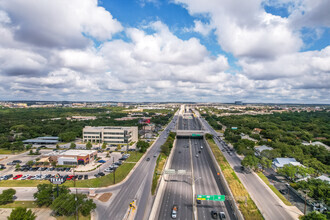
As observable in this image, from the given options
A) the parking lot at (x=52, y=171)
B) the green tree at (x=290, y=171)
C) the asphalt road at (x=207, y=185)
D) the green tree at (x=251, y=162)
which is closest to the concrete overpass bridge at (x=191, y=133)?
the asphalt road at (x=207, y=185)

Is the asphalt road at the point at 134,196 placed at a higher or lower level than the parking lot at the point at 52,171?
higher

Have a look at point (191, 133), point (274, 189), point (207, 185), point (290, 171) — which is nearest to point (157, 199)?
point (207, 185)

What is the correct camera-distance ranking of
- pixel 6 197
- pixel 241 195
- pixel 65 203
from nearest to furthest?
1. pixel 65 203
2. pixel 6 197
3. pixel 241 195

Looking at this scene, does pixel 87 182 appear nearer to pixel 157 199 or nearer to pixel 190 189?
pixel 157 199

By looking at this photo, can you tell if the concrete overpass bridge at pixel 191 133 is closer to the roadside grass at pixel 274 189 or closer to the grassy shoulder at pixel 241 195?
the grassy shoulder at pixel 241 195

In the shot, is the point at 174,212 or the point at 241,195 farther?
the point at 241,195

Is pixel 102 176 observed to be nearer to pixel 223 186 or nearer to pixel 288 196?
pixel 223 186

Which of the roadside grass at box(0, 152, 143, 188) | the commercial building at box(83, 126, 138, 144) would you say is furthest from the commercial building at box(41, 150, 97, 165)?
the commercial building at box(83, 126, 138, 144)

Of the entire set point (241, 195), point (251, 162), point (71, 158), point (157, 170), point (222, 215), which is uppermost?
point (251, 162)

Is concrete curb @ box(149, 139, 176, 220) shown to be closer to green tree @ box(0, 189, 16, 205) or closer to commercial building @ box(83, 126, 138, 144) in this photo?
green tree @ box(0, 189, 16, 205)

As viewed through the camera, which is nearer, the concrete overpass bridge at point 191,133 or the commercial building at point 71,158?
the commercial building at point 71,158

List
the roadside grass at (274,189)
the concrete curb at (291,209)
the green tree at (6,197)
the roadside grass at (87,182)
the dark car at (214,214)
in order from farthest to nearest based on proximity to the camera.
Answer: the roadside grass at (87,182) → the roadside grass at (274,189) → the green tree at (6,197) → the concrete curb at (291,209) → the dark car at (214,214)
